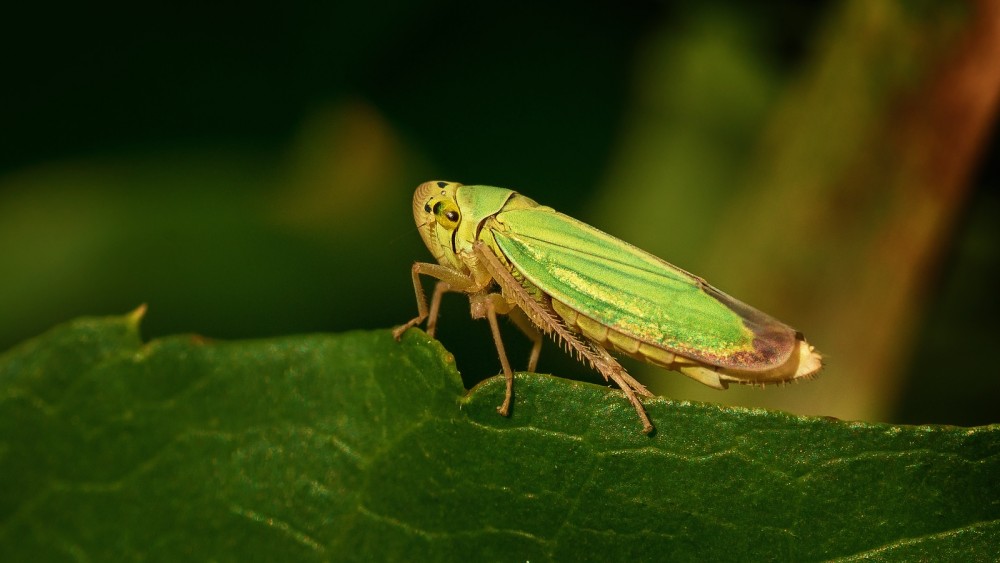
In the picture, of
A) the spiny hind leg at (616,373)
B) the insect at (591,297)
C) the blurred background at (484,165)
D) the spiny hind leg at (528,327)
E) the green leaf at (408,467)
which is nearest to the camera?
the green leaf at (408,467)

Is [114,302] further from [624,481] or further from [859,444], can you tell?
[859,444]

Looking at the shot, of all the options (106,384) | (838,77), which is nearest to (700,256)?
(838,77)

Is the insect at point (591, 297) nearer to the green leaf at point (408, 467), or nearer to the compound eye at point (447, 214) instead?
the compound eye at point (447, 214)

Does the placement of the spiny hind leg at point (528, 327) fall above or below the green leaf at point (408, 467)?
below

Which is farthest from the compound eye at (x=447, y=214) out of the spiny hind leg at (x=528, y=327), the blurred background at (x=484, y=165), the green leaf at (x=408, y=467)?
the green leaf at (x=408, y=467)

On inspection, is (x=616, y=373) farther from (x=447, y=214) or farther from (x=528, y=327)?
(x=447, y=214)

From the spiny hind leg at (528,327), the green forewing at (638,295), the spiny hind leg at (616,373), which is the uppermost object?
the green forewing at (638,295)

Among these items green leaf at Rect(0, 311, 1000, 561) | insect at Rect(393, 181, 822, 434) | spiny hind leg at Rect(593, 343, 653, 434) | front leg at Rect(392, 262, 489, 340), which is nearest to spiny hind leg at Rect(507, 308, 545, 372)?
insect at Rect(393, 181, 822, 434)
